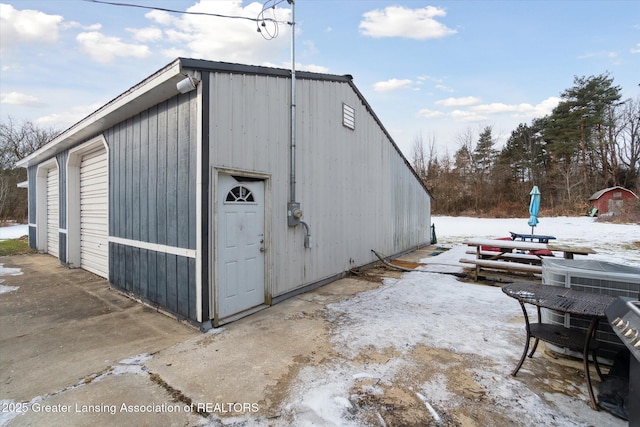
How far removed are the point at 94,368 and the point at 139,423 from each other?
3.86 ft

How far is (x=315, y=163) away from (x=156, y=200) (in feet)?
9.09

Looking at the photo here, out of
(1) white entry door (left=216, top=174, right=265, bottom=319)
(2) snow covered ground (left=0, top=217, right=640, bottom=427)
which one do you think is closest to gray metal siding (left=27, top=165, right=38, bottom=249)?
(1) white entry door (left=216, top=174, right=265, bottom=319)

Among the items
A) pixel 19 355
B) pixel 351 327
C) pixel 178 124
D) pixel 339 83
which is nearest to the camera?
pixel 19 355

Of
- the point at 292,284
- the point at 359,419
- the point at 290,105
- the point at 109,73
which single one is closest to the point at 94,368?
the point at 359,419

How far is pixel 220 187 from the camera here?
150 inches

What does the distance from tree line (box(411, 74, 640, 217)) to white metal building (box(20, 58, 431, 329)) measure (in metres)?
25.5

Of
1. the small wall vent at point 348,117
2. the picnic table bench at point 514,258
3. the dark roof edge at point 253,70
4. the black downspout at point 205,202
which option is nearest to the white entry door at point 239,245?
the black downspout at point 205,202

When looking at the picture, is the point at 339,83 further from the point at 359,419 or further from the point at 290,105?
the point at 359,419

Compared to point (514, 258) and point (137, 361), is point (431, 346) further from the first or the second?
point (514, 258)

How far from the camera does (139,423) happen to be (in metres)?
1.97

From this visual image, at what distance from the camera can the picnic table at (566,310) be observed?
2.20 meters

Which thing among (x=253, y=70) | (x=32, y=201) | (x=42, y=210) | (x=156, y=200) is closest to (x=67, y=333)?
(x=156, y=200)

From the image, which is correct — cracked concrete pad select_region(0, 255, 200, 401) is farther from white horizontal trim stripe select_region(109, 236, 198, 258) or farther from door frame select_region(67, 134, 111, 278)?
door frame select_region(67, 134, 111, 278)

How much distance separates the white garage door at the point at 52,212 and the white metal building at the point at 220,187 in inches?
77.8
